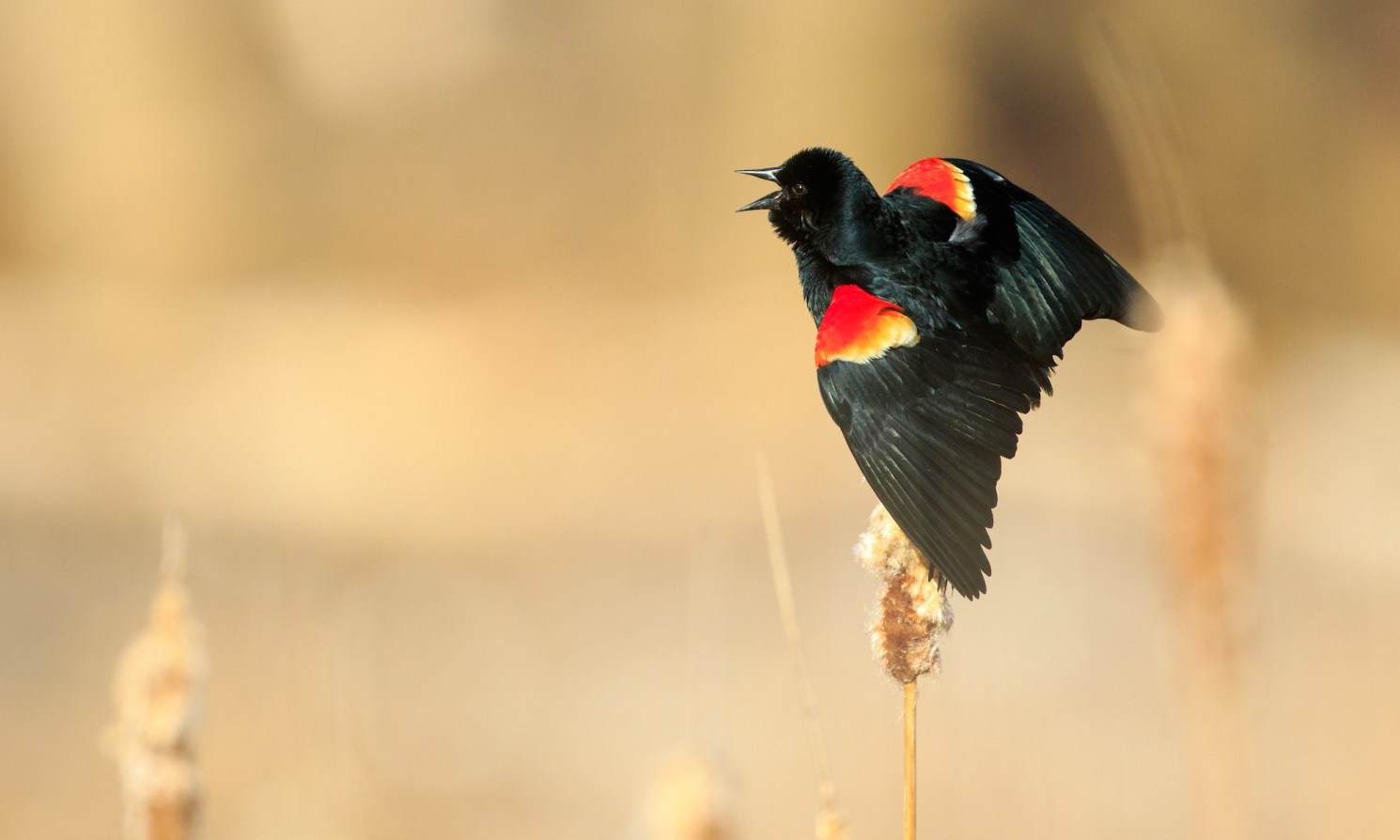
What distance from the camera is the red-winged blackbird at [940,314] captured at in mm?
749

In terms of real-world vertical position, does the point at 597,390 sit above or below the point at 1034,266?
above

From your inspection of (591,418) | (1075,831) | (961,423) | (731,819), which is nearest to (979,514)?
(961,423)

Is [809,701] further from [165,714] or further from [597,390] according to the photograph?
[597,390]

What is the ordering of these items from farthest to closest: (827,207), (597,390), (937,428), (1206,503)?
(597,390)
(827,207)
(937,428)
(1206,503)

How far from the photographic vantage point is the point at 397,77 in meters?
5.38

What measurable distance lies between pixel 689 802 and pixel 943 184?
0.49m

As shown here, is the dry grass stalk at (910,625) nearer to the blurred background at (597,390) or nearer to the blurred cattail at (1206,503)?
the blurred cattail at (1206,503)

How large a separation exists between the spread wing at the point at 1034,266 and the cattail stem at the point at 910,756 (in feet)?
0.89

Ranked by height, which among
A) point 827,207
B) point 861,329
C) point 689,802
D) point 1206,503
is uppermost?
point 827,207

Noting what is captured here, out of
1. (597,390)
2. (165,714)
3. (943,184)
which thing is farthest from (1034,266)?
(597,390)

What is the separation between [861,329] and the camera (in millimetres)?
817

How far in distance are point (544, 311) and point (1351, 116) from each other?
330 cm

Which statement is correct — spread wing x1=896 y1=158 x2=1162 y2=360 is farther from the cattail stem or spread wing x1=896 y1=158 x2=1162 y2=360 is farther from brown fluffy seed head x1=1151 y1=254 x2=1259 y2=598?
the cattail stem

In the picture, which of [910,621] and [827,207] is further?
[827,207]
